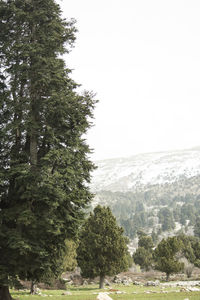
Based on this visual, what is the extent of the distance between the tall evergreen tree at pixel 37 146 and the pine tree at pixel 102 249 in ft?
62.9

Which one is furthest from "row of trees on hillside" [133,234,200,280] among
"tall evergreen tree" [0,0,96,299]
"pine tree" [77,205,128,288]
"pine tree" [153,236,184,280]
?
"tall evergreen tree" [0,0,96,299]

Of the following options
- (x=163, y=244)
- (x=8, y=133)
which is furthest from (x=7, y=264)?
(x=163, y=244)

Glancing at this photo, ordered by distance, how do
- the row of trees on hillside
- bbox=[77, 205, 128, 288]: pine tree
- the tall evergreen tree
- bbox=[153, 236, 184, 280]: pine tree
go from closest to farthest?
the tall evergreen tree → bbox=[77, 205, 128, 288]: pine tree → bbox=[153, 236, 184, 280]: pine tree → the row of trees on hillside

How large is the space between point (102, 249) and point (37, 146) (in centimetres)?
2132

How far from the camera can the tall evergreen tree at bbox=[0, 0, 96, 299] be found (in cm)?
1248

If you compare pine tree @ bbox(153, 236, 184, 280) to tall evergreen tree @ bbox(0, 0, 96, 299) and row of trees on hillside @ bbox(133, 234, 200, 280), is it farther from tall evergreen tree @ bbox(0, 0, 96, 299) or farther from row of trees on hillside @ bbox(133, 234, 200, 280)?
tall evergreen tree @ bbox(0, 0, 96, 299)

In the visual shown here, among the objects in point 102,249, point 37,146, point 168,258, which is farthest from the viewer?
point 168,258

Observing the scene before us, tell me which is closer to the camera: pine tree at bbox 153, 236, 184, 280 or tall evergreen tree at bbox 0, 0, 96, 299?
tall evergreen tree at bbox 0, 0, 96, 299

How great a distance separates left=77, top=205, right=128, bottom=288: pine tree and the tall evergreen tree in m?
19.2

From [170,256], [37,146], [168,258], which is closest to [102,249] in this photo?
[168,258]

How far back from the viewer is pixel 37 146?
1496 cm

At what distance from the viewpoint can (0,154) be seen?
14.1 m

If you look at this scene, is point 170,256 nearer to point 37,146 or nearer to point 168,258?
point 168,258

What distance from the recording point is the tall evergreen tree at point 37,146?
491 inches
